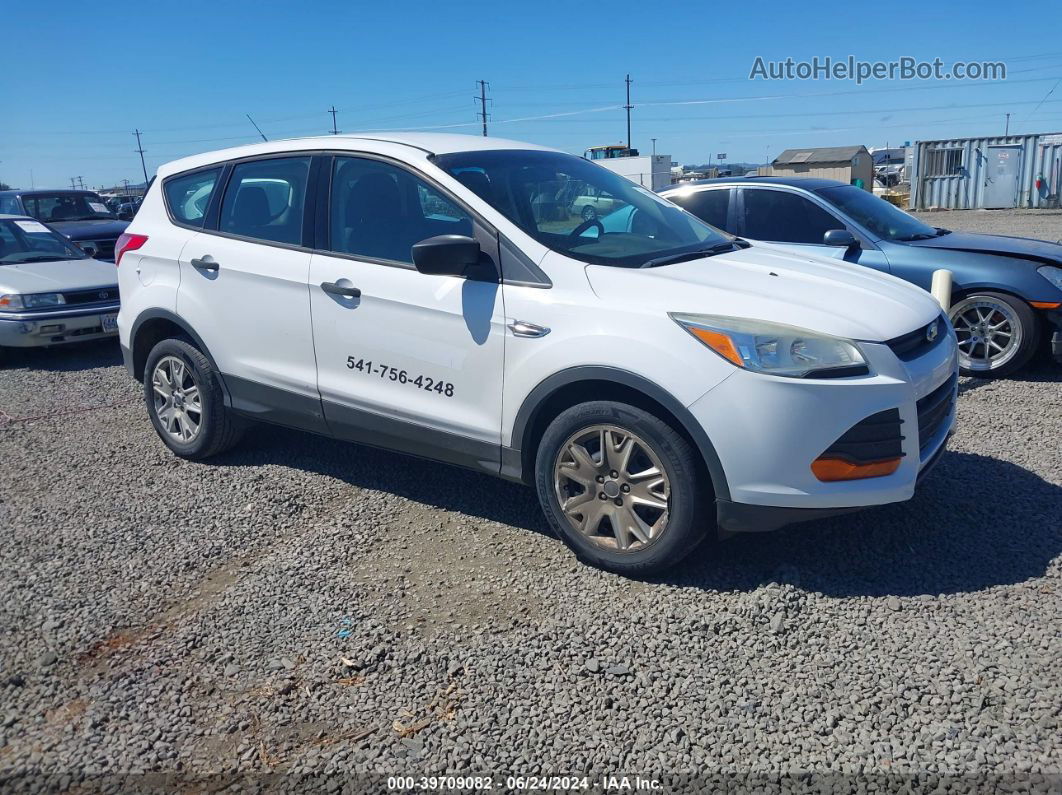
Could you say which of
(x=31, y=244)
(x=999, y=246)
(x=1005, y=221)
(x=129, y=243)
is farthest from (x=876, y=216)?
(x=1005, y=221)

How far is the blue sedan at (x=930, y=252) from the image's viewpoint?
22.6 ft

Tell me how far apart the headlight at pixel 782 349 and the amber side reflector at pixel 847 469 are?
0.34 metres

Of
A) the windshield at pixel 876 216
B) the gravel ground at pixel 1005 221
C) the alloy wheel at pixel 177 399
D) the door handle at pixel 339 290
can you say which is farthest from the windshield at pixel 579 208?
the gravel ground at pixel 1005 221

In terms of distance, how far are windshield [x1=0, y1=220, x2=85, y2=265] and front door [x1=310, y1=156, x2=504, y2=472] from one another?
6774 millimetres

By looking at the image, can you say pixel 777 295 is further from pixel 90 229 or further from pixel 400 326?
pixel 90 229

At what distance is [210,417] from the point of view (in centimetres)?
519

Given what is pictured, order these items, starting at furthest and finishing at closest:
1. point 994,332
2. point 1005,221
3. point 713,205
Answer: point 1005,221, point 713,205, point 994,332

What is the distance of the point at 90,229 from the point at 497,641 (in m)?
12.7

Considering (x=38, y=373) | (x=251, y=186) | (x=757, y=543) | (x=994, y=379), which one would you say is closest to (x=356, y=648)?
(x=757, y=543)

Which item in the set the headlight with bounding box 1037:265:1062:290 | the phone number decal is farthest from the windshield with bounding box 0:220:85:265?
the headlight with bounding box 1037:265:1062:290

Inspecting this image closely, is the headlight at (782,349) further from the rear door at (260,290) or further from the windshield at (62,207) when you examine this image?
the windshield at (62,207)

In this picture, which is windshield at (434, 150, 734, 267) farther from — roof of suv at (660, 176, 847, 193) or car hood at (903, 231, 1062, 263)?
car hood at (903, 231, 1062, 263)

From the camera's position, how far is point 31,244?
9812mm

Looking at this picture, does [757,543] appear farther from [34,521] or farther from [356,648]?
[34,521]
